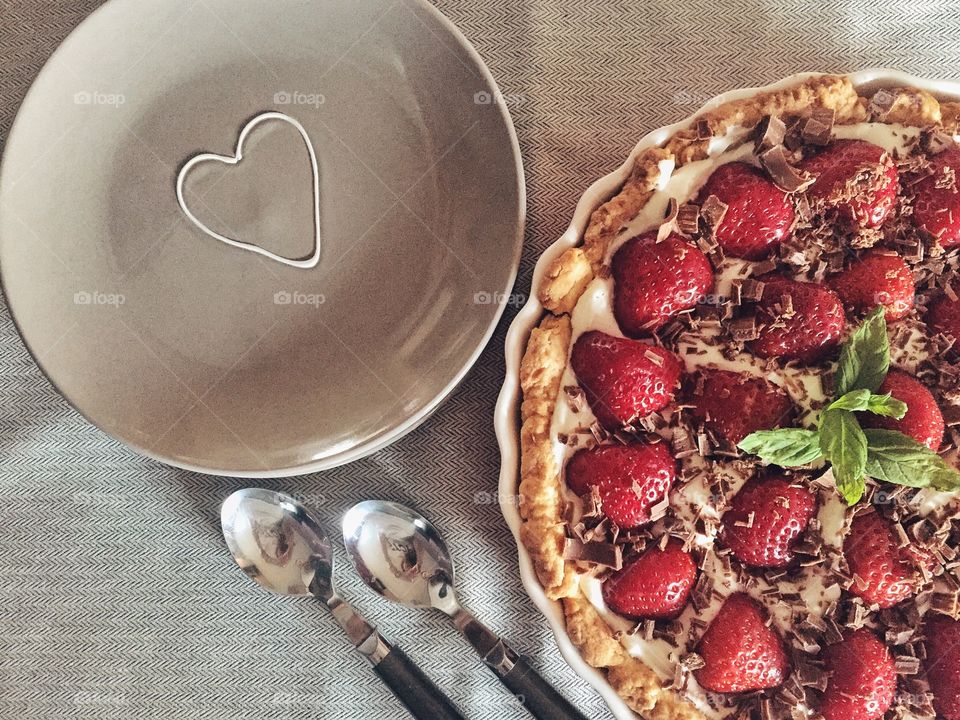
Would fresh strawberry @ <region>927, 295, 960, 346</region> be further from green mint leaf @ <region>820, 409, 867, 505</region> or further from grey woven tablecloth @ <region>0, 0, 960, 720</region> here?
grey woven tablecloth @ <region>0, 0, 960, 720</region>

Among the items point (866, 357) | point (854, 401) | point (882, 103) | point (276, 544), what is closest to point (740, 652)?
point (854, 401)

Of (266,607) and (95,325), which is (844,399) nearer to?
(266,607)

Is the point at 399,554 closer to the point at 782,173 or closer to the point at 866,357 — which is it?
the point at 866,357

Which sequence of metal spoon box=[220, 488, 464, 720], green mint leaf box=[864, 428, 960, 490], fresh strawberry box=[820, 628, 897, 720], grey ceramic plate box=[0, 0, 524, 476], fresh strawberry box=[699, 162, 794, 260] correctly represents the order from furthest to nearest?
metal spoon box=[220, 488, 464, 720], grey ceramic plate box=[0, 0, 524, 476], fresh strawberry box=[699, 162, 794, 260], fresh strawberry box=[820, 628, 897, 720], green mint leaf box=[864, 428, 960, 490]

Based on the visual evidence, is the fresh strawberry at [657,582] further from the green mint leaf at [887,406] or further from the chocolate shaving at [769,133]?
the chocolate shaving at [769,133]

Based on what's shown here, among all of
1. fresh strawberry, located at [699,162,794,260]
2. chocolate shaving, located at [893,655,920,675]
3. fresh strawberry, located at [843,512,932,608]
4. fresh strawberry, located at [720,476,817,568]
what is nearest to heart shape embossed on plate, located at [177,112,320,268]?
fresh strawberry, located at [699,162,794,260]

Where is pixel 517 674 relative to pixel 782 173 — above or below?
below
